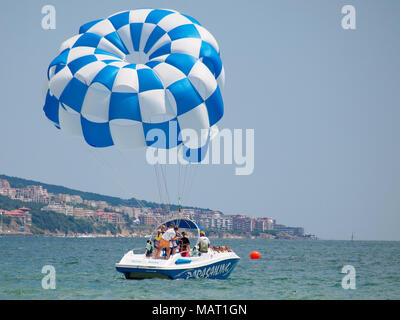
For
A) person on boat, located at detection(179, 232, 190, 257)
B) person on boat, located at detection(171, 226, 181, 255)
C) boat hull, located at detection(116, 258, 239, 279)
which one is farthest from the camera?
person on boat, located at detection(179, 232, 190, 257)

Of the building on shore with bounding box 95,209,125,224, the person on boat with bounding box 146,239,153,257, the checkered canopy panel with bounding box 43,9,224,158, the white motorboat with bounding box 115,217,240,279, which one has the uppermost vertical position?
the checkered canopy panel with bounding box 43,9,224,158

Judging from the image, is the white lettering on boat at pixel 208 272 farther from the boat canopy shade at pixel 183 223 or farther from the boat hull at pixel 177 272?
the boat canopy shade at pixel 183 223

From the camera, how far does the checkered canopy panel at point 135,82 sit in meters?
16.9

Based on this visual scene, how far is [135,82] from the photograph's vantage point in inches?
661

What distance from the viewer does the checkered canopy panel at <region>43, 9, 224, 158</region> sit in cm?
1688

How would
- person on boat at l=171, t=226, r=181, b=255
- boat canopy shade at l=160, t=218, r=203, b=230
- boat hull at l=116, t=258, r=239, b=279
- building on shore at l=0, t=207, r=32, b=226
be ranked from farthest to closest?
building on shore at l=0, t=207, r=32, b=226 → boat canopy shade at l=160, t=218, r=203, b=230 → person on boat at l=171, t=226, r=181, b=255 → boat hull at l=116, t=258, r=239, b=279

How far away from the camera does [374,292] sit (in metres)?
19.2

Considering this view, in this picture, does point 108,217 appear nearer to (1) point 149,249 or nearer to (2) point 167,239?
(1) point 149,249

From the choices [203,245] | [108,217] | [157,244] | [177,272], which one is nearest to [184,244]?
[203,245]

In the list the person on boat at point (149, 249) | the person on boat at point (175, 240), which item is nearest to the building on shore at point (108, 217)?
the person on boat at point (175, 240)

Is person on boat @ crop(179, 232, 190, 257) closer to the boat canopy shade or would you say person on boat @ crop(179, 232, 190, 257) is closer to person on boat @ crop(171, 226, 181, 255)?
person on boat @ crop(171, 226, 181, 255)

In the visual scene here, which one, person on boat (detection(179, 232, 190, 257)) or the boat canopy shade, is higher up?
the boat canopy shade

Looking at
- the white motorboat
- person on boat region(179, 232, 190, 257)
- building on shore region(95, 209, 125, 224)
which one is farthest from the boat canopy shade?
building on shore region(95, 209, 125, 224)
